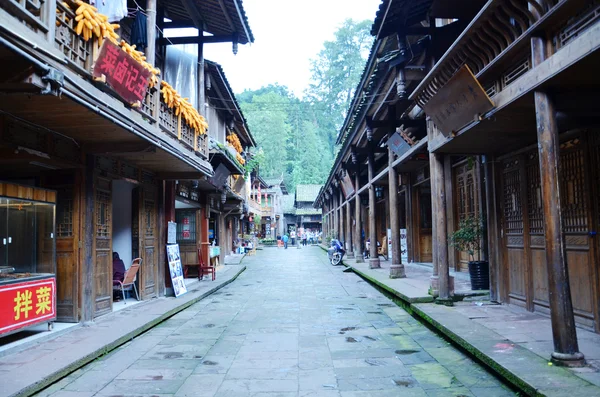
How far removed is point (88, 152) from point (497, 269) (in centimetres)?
715

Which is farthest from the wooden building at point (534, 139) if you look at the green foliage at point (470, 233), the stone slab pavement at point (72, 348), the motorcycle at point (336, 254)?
the motorcycle at point (336, 254)

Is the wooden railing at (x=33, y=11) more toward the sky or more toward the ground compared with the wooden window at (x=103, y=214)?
more toward the sky

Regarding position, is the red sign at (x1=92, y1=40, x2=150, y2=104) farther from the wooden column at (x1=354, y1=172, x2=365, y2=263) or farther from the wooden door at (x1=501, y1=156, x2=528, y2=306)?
the wooden column at (x1=354, y1=172, x2=365, y2=263)

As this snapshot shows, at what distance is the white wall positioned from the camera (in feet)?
33.4

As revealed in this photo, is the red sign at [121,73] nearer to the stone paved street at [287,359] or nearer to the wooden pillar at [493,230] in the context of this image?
the stone paved street at [287,359]

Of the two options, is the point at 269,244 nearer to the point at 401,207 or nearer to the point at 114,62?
the point at 401,207

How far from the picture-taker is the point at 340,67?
6278 cm

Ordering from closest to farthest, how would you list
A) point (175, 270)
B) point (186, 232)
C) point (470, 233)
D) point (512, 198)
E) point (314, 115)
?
point (512, 198) → point (470, 233) → point (175, 270) → point (186, 232) → point (314, 115)

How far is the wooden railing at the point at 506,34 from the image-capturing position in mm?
4270

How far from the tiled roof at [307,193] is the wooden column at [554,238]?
159 ft

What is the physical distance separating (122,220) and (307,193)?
4380 centimetres

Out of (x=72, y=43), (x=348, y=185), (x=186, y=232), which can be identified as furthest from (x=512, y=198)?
(x=348, y=185)

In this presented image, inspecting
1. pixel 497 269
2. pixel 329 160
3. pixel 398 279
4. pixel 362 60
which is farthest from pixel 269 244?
pixel 497 269

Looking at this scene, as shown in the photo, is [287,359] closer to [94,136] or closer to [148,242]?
[94,136]
